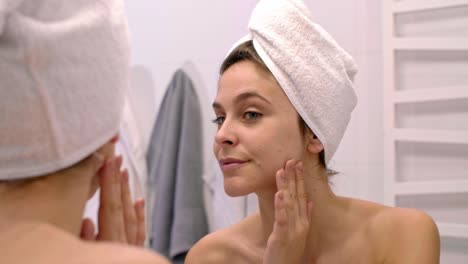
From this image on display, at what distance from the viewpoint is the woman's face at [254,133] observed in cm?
117

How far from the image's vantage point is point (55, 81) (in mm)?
625

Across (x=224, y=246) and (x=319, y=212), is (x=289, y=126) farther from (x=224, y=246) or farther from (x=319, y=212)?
(x=224, y=246)

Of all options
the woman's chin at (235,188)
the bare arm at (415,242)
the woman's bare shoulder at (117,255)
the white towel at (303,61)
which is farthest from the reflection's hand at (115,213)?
the bare arm at (415,242)

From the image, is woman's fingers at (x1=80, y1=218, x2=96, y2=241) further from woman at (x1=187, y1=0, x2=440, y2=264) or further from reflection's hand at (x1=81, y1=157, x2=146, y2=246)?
woman at (x1=187, y1=0, x2=440, y2=264)

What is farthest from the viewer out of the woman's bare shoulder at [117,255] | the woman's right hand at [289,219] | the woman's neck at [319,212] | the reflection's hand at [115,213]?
the woman's neck at [319,212]

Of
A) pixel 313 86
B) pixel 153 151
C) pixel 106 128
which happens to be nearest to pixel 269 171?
pixel 313 86

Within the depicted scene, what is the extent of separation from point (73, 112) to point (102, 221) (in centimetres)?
22

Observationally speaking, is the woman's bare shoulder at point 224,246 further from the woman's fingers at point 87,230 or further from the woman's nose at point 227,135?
the woman's fingers at point 87,230

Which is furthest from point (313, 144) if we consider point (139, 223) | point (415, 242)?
point (139, 223)

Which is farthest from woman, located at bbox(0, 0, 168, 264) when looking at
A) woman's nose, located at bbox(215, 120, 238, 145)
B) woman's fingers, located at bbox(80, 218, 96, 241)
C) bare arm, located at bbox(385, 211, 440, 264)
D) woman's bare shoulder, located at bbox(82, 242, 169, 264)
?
bare arm, located at bbox(385, 211, 440, 264)

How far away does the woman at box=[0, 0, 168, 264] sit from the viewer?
0.60 metres

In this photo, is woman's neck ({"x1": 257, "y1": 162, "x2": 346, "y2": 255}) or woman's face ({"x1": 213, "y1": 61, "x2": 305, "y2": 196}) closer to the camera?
woman's face ({"x1": 213, "y1": 61, "x2": 305, "y2": 196})

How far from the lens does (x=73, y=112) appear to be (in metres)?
0.64

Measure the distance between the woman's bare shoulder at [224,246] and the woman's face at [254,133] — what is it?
230mm
